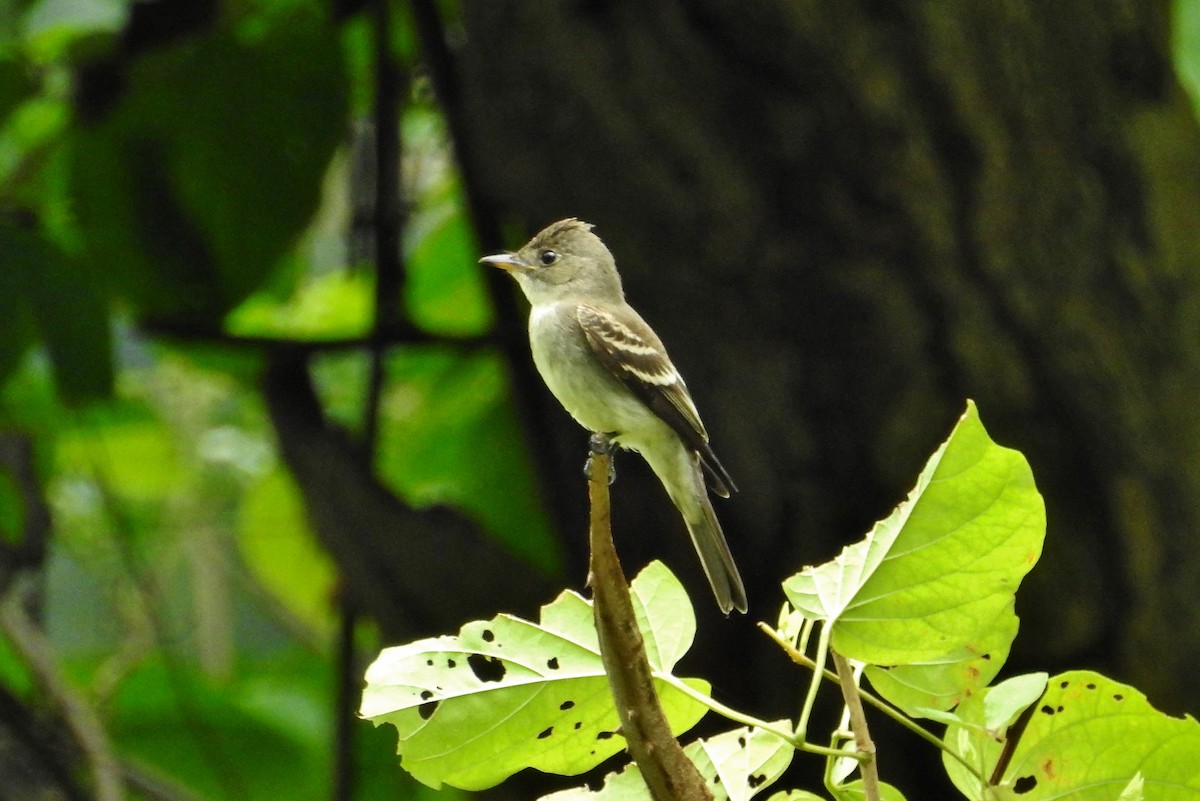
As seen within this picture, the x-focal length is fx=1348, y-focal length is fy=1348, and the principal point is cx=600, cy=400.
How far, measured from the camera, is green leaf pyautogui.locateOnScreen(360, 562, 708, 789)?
44.3 inches

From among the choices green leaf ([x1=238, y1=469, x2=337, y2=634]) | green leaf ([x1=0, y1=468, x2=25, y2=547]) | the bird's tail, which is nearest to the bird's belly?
the bird's tail

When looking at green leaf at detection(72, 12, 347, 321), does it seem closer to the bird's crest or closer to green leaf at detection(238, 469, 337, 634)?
green leaf at detection(238, 469, 337, 634)

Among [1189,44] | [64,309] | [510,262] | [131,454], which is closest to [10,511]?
[64,309]

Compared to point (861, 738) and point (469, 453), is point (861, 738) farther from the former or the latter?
point (469, 453)

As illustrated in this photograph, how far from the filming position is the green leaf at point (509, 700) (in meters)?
1.12

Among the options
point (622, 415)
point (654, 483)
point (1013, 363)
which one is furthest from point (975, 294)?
point (622, 415)

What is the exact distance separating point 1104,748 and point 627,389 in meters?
1.03

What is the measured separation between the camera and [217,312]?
3.04m

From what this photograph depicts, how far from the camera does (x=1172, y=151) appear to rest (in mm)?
2711

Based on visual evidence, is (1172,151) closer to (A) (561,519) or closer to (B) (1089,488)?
(B) (1089,488)

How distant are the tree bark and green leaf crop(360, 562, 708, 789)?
1.57 meters

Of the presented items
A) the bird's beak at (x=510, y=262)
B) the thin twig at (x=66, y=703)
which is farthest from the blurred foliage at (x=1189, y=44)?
the thin twig at (x=66, y=703)

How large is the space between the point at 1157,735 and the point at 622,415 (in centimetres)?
106

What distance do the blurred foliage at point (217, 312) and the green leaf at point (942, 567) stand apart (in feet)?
6.65
